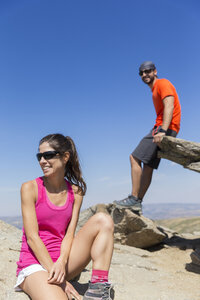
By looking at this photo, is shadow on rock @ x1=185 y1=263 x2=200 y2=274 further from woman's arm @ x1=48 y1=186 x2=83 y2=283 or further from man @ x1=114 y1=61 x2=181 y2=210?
woman's arm @ x1=48 y1=186 x2=83 y2=283

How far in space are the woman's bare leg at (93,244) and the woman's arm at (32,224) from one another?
0.44 metres

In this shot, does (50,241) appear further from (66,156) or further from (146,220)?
(146,220)

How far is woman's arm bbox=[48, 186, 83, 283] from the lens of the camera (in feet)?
12.5

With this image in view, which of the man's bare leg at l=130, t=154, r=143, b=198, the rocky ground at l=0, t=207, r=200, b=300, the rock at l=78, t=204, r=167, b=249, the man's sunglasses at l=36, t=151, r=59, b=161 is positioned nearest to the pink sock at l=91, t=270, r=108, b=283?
the rocky ground at l=0, t=207, r=200, b=300

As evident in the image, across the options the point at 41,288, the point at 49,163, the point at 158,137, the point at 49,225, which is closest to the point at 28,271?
the point at 41,288

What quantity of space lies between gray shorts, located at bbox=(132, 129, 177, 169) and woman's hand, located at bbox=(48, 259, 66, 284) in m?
5.59

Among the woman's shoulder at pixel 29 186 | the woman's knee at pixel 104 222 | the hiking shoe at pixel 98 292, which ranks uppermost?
the woman's shoulder at pixel 29 186

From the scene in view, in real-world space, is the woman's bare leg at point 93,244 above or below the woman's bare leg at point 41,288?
above

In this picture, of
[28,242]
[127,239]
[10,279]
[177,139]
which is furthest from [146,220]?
[28,242]

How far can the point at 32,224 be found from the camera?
4.11 meters

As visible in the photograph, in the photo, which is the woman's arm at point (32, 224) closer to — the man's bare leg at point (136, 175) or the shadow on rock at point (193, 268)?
the man's bare leg at point (136, 175)

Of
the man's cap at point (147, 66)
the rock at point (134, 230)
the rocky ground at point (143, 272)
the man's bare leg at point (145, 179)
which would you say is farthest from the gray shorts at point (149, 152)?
the rocky ground at point (143, 272)

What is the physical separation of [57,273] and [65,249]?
16.1 inches

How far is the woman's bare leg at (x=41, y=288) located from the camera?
3576 millimetres
